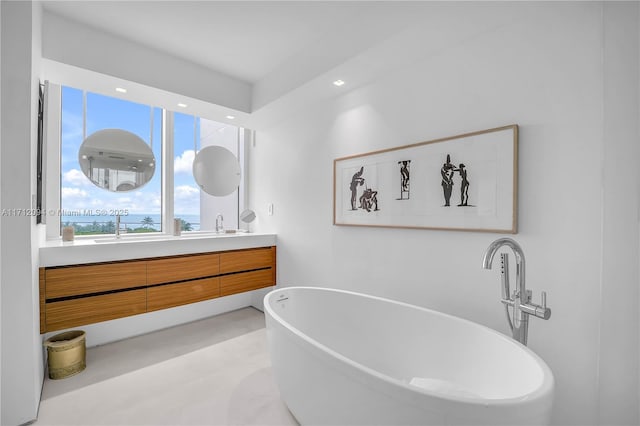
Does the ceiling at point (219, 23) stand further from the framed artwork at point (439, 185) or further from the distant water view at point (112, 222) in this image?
the distant water view at point (112, 222)

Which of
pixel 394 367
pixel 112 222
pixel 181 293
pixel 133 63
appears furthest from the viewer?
pixel 112 222

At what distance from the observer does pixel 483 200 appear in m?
1.71

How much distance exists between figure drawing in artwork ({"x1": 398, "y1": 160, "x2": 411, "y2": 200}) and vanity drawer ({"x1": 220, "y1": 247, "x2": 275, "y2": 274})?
5.60 ft

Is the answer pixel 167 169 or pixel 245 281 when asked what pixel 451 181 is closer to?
pixel 245 281

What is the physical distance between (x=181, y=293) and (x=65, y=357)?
2.73ft

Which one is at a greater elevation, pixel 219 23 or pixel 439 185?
pixel 219 23

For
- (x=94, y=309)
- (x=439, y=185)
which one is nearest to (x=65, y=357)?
(x=94, y=309)

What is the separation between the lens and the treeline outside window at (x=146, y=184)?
8.30 feet

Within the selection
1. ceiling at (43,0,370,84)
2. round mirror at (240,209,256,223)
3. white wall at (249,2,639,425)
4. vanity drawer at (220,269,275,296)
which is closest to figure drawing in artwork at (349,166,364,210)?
white wall at (249,2,639,425)

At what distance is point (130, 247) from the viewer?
7.71 ft

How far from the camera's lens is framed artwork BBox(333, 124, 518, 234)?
1.63 m

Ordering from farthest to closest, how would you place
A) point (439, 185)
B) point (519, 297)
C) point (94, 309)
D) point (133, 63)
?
point (133, 63) < point (94, 309) < point (439, 185) < point (519, 297)

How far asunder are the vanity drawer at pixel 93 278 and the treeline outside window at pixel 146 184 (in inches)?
25.9

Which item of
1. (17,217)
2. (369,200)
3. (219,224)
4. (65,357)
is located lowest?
(65,357)
